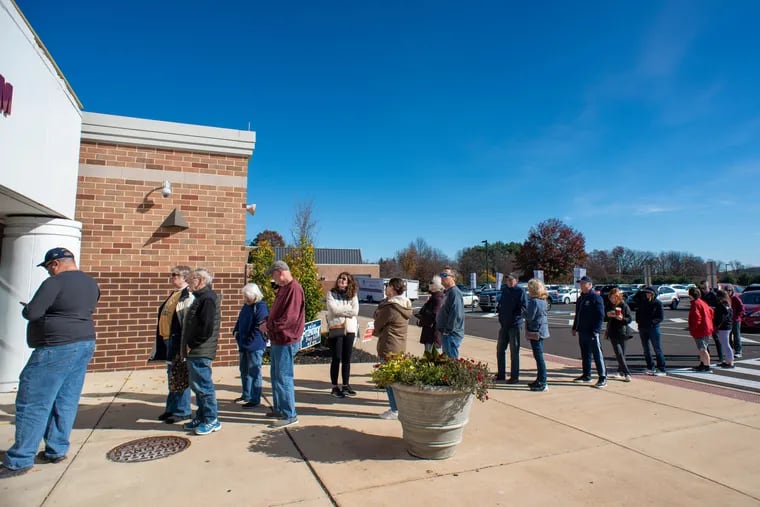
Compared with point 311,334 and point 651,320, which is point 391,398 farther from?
point 651,320

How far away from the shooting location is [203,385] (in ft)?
14.0

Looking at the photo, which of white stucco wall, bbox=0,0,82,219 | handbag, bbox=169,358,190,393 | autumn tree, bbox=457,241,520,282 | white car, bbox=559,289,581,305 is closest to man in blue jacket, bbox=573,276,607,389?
handbag, bbox=169,358,190,393

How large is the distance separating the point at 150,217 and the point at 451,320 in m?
5.45

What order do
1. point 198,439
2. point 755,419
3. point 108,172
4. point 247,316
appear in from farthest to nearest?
point 108,172 < point 247,316 < point 755,419 < point 198,439

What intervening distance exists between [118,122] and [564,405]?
833cm

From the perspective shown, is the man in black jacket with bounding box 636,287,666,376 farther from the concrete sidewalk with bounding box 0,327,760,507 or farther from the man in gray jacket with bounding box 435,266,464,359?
the man in gray jacket with bounding box 435,266,464,359

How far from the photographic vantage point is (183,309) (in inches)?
179

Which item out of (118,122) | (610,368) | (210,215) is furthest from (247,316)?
(610,368)

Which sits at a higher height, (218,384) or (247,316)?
(247,316)

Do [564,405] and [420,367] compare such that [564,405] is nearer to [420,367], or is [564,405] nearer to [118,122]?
[420,367]

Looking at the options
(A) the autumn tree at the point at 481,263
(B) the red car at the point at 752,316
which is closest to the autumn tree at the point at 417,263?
(A) the autumn tree at the point at 481,263

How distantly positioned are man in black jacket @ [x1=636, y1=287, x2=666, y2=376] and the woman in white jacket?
18.2 feet

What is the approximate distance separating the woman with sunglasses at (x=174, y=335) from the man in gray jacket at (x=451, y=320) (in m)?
3.20

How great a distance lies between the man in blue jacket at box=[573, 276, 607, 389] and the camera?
671 cm
